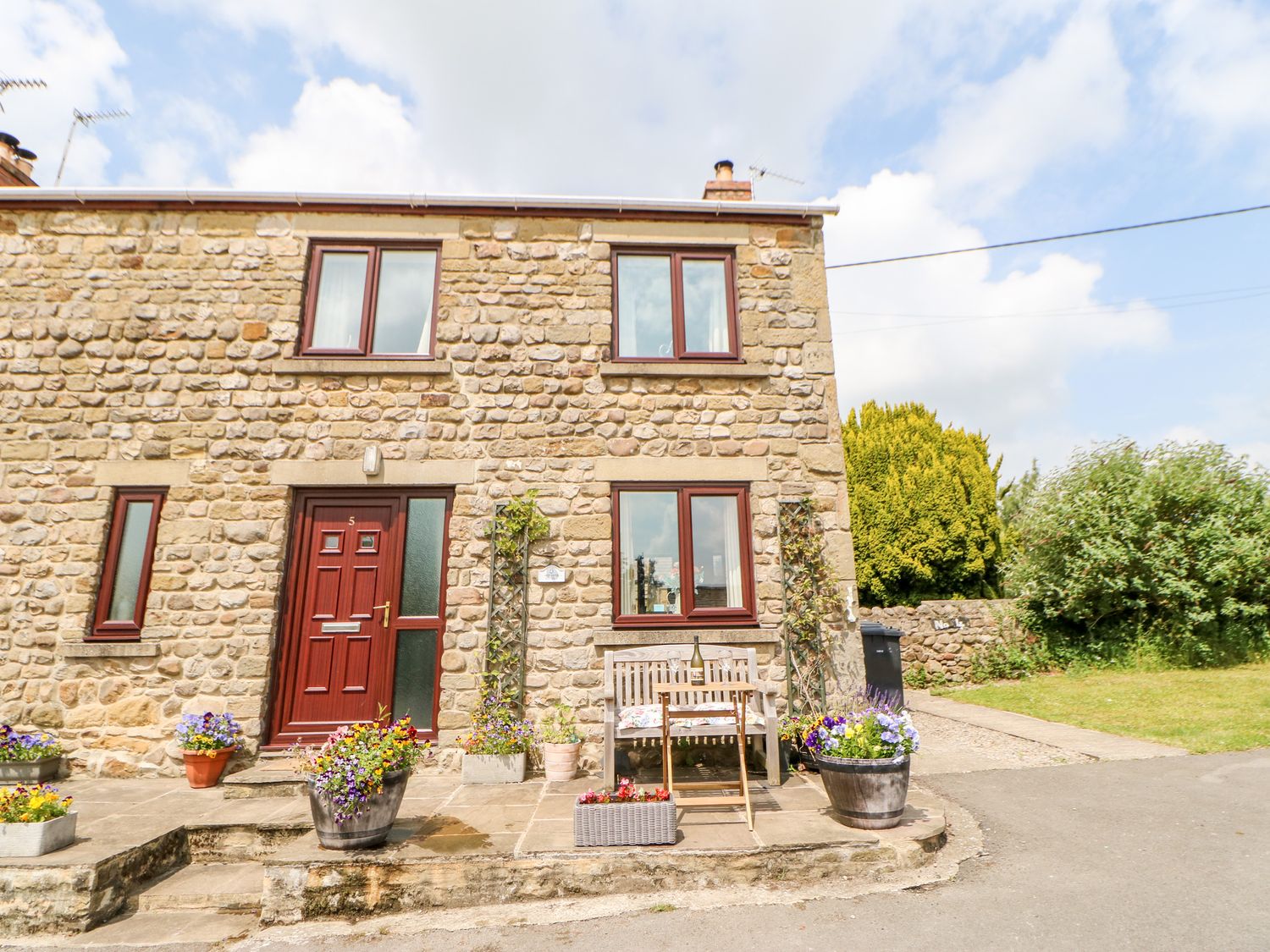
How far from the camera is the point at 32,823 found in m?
3.71

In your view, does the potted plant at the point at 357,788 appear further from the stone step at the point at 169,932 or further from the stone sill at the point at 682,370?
the stone sill at the point at 682,370

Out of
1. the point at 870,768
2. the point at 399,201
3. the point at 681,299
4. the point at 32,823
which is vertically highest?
the point at 399,201

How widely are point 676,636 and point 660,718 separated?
108 cm

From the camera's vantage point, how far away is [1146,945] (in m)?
2.96

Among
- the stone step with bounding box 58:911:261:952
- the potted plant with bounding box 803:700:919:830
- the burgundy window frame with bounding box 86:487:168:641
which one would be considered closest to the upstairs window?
the burgundy window frame with bounding box 86:487:168:641

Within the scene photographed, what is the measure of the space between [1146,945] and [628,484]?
4.66m

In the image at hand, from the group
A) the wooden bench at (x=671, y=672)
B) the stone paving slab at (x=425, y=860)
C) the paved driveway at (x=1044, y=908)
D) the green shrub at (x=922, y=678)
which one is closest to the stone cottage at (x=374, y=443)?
the wooden bench at (x=671, y=672)

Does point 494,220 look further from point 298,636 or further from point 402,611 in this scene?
point 298,636

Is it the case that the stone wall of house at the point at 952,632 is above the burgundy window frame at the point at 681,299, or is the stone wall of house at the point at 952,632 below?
below

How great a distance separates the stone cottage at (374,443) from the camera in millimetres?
5902

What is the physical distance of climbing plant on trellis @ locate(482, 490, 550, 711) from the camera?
584 centimetres

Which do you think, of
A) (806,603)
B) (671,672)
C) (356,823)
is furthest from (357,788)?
(806,603)

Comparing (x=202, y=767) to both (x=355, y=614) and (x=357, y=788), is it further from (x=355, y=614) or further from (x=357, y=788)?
(x=357, y=788)

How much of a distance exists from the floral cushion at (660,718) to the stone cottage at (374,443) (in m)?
0.83
